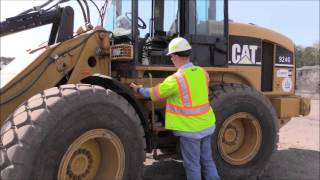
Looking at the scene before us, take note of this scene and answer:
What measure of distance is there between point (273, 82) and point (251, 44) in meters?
0.85

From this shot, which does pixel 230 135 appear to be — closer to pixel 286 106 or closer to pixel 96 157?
→ pixel 286 106

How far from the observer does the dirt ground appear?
630cm

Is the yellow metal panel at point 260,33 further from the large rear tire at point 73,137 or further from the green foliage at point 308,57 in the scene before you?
the green foliage at point 308,57

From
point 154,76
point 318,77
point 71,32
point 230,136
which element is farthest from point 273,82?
point 318,77

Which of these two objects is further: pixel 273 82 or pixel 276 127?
pixel 273 82

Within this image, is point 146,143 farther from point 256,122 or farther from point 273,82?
point 273,82

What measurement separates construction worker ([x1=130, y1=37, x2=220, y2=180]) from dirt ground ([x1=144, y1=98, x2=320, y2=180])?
1685 millimetres

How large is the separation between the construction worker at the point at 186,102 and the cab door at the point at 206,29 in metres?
0.99

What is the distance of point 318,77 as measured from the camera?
77.4ft

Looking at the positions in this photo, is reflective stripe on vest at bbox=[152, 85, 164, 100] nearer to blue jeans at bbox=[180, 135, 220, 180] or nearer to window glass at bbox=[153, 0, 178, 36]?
blue jeans at bbox=[180, 135, 220, 180]

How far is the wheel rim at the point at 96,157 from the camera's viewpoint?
389 centimetres

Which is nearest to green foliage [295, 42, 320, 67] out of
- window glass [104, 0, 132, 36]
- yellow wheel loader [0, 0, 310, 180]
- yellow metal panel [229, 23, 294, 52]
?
yellow metal panel [229, 23, 294, 52]

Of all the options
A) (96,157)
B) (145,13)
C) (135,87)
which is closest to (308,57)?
(145,13)

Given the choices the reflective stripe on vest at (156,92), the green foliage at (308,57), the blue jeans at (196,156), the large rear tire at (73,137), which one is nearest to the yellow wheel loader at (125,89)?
the large rear tire at (73,137)
